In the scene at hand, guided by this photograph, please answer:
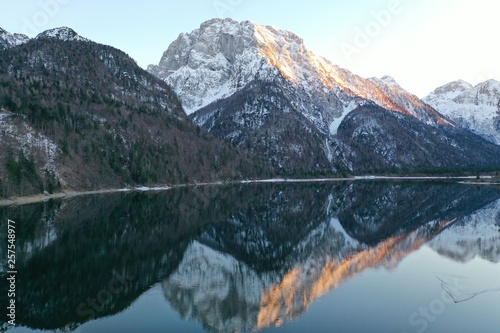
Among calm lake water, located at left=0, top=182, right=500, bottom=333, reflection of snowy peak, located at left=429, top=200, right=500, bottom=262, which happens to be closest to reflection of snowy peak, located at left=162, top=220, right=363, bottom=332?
calm lake water, located at left=0, top=182, right=500, bottom=333

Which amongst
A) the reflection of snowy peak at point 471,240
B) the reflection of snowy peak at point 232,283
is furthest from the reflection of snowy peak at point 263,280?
the reflection of snowy peak at point 471,240

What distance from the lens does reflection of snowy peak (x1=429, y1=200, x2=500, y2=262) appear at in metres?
59.3

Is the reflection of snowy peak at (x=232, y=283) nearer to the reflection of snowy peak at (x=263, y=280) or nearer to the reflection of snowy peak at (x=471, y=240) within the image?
the reflection of snowy peak at (x=263, y=280)

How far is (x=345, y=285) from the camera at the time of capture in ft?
140

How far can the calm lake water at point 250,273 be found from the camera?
33344 mm

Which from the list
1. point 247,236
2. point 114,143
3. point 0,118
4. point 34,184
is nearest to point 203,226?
point 247,236

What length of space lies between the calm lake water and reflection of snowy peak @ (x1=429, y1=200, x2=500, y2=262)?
1.21 ft

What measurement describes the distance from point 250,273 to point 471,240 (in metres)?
42.6

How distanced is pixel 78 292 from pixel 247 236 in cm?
3607

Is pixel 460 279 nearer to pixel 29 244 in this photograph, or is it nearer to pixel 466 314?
pixel 466 314

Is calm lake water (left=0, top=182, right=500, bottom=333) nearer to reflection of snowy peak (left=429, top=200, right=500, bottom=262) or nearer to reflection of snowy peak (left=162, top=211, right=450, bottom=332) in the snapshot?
reflection of snowy peak (left=162, top=211, right=450, bottom=332)

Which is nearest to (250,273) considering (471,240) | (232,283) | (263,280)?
(263,280)

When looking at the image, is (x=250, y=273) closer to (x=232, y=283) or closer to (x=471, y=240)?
(x=232, y=283)

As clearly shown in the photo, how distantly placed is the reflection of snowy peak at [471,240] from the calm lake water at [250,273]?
37cm
